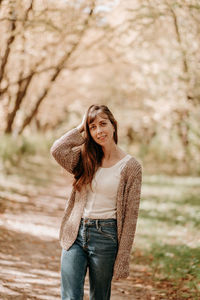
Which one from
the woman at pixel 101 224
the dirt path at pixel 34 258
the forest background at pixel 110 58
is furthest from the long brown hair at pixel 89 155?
the forest background at pixel 110 58

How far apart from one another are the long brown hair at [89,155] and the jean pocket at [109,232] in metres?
0.39

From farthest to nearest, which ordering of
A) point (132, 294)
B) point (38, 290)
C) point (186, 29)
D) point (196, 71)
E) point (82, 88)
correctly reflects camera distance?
point (82, 88), point (196, 71), point (186, 29), point (132, 294), point (38, 290)

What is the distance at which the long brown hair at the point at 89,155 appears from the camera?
9.74 ft

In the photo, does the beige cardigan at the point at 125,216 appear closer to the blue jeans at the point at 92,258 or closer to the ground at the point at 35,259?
the blue jeans at the point at 92,258

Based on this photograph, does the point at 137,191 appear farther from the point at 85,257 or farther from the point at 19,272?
the point at 19,272

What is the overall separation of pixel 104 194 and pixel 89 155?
378mm

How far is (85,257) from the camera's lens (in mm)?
2840

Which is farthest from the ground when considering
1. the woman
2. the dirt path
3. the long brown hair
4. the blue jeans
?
the blue jeans

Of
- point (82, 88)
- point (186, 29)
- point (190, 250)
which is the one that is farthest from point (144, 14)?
point (82, 88)

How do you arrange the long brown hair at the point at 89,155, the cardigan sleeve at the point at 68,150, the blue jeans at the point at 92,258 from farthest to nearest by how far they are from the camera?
the cardigan sleeve at the point at 68,150 → the long brown hair at the point at 89,155 → the blue jeans at the point at 92,258

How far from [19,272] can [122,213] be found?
316 cm

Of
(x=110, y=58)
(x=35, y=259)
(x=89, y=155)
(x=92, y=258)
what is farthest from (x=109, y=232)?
(x=110, y=58)

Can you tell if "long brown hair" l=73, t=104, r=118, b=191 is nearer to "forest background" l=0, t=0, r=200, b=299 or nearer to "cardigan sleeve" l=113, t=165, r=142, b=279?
"cardigan sleeve" l=113, t=165, r=142, b=279

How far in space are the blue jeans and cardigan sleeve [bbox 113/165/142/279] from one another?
6 centimetres
